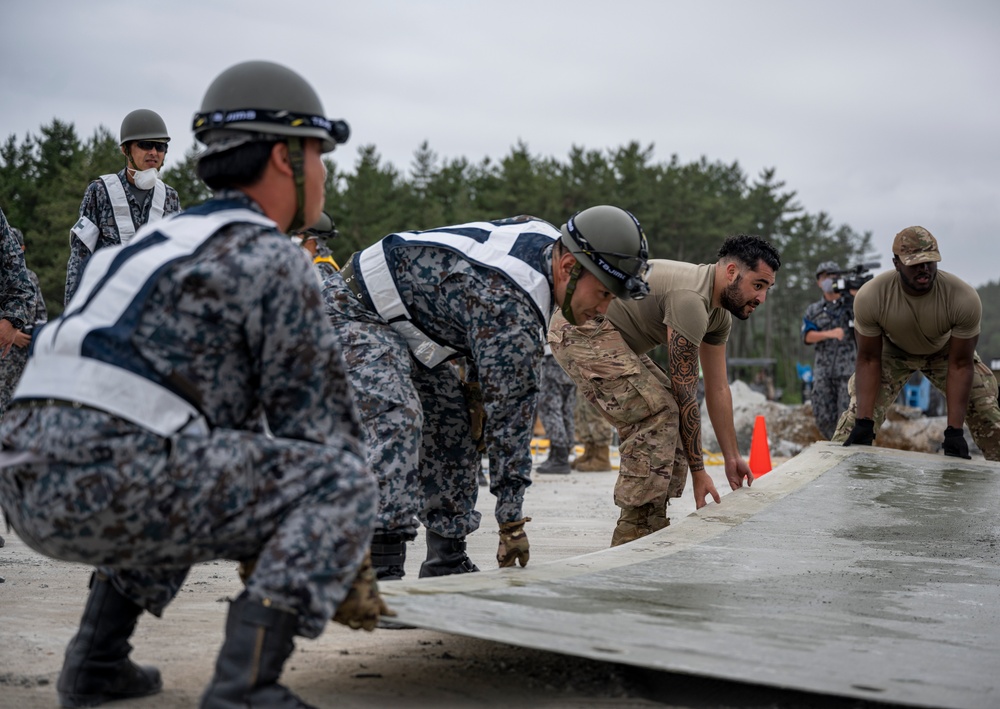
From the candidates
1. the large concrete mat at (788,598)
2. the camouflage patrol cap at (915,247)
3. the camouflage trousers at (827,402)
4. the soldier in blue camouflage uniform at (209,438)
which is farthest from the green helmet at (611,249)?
the camouflage trousers at (827,402)

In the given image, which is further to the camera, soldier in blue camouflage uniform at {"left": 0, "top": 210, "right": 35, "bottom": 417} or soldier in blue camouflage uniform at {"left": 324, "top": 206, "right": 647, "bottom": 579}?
soldier in blue camouflage uniform at {"left": 0, "top": 210, "right": 35, "bottom": 417}

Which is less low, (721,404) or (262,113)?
(262,113)

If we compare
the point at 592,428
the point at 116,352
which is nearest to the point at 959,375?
the point at 592,428

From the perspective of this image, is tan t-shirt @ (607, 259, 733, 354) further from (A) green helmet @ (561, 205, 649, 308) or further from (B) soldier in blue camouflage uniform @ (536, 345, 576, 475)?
(B) soldier in blue camouflage uniform @ (536, 345, 576, 475)

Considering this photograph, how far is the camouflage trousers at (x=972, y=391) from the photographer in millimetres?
7801

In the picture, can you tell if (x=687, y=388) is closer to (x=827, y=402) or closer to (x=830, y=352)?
(x=830, y=352)

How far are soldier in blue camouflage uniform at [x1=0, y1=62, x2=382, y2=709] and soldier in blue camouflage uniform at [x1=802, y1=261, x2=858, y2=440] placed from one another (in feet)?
31.1

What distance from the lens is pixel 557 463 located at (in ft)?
39.9

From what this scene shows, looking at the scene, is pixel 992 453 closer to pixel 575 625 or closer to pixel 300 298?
pixel 575 625

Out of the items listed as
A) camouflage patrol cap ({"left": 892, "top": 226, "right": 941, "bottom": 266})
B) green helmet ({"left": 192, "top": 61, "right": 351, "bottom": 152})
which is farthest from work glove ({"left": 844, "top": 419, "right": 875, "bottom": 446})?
green helmet ({"left": 192, "top": 61, "right": 351, "bottom": 152})

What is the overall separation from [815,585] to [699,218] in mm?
47357

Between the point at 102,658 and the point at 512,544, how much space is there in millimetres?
1666

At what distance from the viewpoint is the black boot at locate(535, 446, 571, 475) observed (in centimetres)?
1205

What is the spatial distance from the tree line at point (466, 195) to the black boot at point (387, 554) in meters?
31.1
